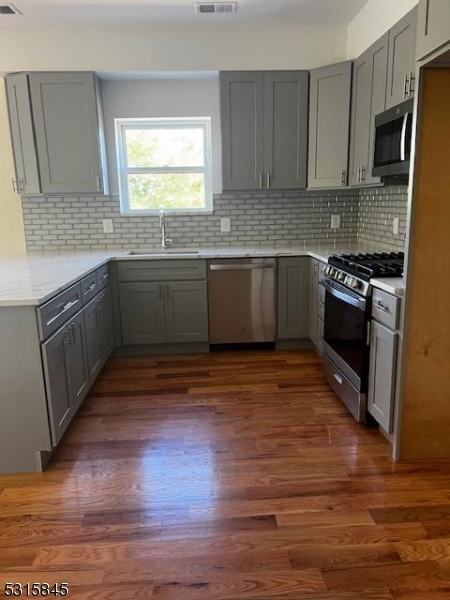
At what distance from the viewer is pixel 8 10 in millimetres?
3273

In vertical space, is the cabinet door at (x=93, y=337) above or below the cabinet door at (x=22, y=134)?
below

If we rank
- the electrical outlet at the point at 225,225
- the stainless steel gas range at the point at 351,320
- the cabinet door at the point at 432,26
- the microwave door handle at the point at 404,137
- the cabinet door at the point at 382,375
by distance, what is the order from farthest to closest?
the electrical outlet at the point at 225,225 → the stainless steel gas range at the point at 351,320 → the microwave door handle at the point at 404,137 → the cabinet door at the point at 382,375 → the cabinet door at the point at 432,26

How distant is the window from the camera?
414 cm

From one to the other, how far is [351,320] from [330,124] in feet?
6.36

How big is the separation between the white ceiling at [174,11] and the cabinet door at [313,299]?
6.73 feet

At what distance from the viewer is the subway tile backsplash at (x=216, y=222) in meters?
4.12

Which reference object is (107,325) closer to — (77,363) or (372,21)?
(77,363)

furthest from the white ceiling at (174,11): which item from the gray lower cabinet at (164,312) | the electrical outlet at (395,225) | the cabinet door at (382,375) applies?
the cabinet door at (382,375)

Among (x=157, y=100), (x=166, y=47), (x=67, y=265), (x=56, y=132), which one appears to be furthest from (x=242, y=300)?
(x=166, y=47)

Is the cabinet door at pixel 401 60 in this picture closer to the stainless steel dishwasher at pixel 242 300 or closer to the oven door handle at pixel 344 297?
the oven door handle at pixel 344 297

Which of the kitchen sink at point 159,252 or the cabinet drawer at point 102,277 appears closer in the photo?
the cabinet drawer at point 102,277

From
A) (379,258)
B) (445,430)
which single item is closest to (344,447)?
(445,430)

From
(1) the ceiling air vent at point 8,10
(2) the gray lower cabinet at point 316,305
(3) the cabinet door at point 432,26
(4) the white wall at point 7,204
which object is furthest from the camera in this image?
(4) the white wall at point 7,204

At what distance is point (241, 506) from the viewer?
6.34ft
